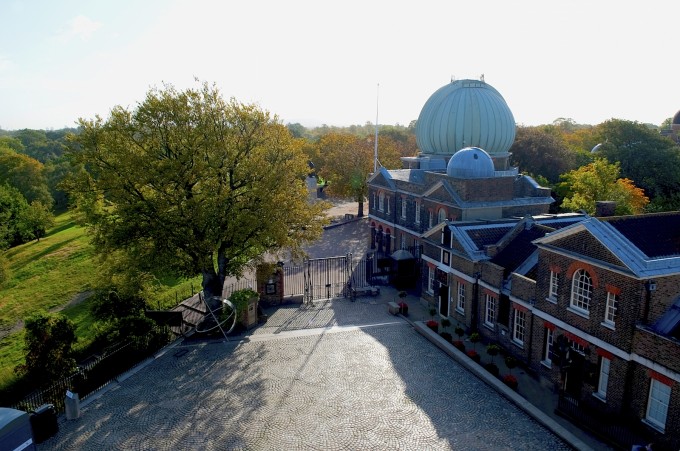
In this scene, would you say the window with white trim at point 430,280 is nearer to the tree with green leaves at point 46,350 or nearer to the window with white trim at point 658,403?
the window with white trim at point 658,403

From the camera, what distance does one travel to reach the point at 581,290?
18.6 meters

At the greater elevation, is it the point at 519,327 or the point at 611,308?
the point at 611,308

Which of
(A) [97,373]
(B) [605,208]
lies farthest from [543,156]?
(A) [97,373]

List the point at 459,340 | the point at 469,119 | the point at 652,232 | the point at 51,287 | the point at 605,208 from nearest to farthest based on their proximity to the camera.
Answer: the point at 652,232 < the point at 605,208 < the point at 459,340 < the point at 469,119 < the point at 51,287

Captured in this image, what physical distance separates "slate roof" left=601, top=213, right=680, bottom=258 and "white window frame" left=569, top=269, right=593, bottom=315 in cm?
212

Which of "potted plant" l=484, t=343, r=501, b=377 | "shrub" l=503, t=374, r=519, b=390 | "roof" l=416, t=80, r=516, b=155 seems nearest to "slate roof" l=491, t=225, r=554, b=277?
"potted plant" l=484, t=343, r=501, b=377

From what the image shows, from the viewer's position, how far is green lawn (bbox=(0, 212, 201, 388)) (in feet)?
98.8

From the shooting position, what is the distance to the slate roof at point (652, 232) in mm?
18008

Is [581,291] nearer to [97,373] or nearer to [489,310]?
[489,310]

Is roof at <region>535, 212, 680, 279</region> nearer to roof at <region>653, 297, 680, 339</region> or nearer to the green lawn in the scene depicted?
roof at <region>653, 297, 680, 339</region>

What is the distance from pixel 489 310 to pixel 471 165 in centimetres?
1180

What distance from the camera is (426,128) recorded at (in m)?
41.8

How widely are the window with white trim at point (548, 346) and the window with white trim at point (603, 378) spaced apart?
257 cm

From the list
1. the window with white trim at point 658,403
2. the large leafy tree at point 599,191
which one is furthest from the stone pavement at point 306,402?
the large leafy tree at point 599,191
